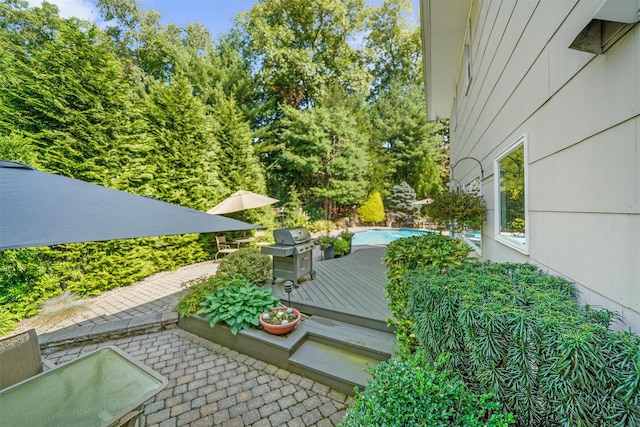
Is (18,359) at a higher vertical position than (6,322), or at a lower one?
higher

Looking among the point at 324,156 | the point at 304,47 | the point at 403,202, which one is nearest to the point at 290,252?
the point at 324,156

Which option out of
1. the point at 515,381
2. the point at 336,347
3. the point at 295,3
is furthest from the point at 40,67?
the point at 295,3

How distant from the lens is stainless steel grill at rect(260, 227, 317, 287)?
186 inches

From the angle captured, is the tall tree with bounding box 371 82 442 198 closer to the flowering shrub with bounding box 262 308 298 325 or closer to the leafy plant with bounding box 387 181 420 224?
the leafy plant with bounding box 387 181 420 224

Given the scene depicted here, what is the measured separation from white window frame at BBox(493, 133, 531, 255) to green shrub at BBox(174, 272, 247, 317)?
3.77m

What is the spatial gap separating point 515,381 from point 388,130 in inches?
735

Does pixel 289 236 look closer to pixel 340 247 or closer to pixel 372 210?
pixel 340 247

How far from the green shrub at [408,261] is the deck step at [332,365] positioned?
552mm

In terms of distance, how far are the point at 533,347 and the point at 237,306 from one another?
349cm

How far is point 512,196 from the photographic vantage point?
2.54 meters

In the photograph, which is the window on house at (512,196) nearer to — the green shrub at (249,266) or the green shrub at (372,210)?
the green shrub at (249,266)

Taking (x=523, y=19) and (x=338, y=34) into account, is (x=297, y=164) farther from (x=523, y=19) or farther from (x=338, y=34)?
(x=523, y=19)

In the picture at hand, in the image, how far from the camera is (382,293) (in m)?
4.55

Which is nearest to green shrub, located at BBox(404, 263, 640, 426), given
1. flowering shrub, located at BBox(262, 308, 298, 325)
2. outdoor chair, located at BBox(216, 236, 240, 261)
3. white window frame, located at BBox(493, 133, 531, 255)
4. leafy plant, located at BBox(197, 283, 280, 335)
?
white window frame, located at BBox(493, 133, 531, 255)
